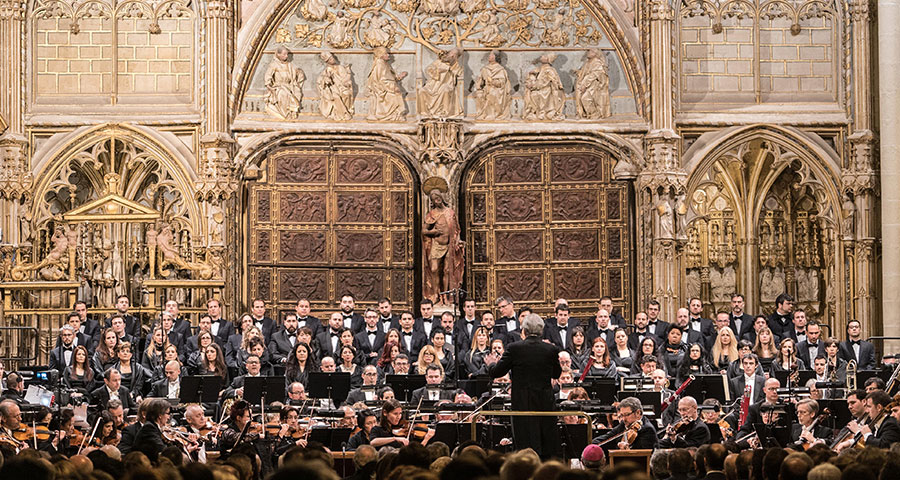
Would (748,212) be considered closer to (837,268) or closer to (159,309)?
(837,268)

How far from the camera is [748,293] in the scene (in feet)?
68.2

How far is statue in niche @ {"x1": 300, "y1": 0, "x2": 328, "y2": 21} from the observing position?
1928 cm

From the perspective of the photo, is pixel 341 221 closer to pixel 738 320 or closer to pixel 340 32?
pixel 340 32

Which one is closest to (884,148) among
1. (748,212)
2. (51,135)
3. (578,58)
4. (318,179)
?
(748,212)

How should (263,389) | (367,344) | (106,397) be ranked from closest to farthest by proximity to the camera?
(263,389) → (106,397) → (367,344)

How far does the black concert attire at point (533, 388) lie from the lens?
36.5ft

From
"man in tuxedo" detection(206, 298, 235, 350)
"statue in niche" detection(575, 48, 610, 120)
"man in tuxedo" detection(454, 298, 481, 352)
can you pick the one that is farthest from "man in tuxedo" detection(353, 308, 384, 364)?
"statue in niche" detection(575, 48, 610, 120)

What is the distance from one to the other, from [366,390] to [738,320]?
5.22 m

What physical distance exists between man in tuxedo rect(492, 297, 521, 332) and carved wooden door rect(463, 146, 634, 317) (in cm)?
222

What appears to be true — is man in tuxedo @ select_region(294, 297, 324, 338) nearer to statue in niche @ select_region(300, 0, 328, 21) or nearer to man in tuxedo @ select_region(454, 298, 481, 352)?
man in tuxedo @ select_region(454, 298, 481, 352)

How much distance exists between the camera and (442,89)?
19.0m

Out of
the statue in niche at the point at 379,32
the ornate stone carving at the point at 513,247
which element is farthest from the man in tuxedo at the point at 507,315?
the statue in niche at the point at 379,32

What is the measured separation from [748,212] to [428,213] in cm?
506

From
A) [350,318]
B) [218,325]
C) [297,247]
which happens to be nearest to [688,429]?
[350,318]
